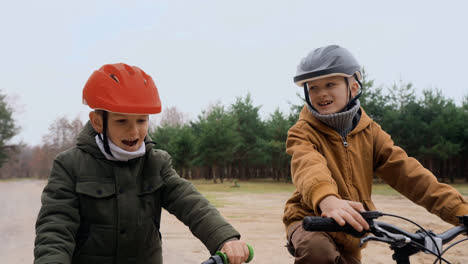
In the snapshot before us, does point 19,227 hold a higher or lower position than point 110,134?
lower

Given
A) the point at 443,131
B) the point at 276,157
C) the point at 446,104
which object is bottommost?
the point at 276,157

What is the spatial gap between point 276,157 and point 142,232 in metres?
32.3

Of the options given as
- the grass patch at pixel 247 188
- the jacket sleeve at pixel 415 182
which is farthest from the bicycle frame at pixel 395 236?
the grass patch at pixel 247 188

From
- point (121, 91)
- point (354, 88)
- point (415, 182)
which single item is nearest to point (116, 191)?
point (121, 91)

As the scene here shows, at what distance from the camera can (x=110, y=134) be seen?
2188 mm

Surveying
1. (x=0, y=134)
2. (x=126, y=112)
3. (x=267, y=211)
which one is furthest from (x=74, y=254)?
(x=0, y=134)

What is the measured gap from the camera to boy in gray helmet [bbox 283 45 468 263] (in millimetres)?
2110

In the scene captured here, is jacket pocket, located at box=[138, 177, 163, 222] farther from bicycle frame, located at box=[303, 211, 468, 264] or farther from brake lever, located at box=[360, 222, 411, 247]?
brake lever, located at box=[360, 222, 411, 247]

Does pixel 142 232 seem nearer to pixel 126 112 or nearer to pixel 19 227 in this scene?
pixel 126 112

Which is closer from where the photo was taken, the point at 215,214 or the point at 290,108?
the point at 215,214

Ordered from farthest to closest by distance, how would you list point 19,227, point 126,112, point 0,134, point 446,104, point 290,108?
point 0,134, point 290,108, point 446,104, point 19,227, point 126,112

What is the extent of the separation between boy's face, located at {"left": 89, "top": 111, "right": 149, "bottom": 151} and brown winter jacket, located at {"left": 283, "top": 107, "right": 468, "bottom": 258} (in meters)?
0.83

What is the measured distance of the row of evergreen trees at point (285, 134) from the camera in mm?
27422

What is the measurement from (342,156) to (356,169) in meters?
0.11
